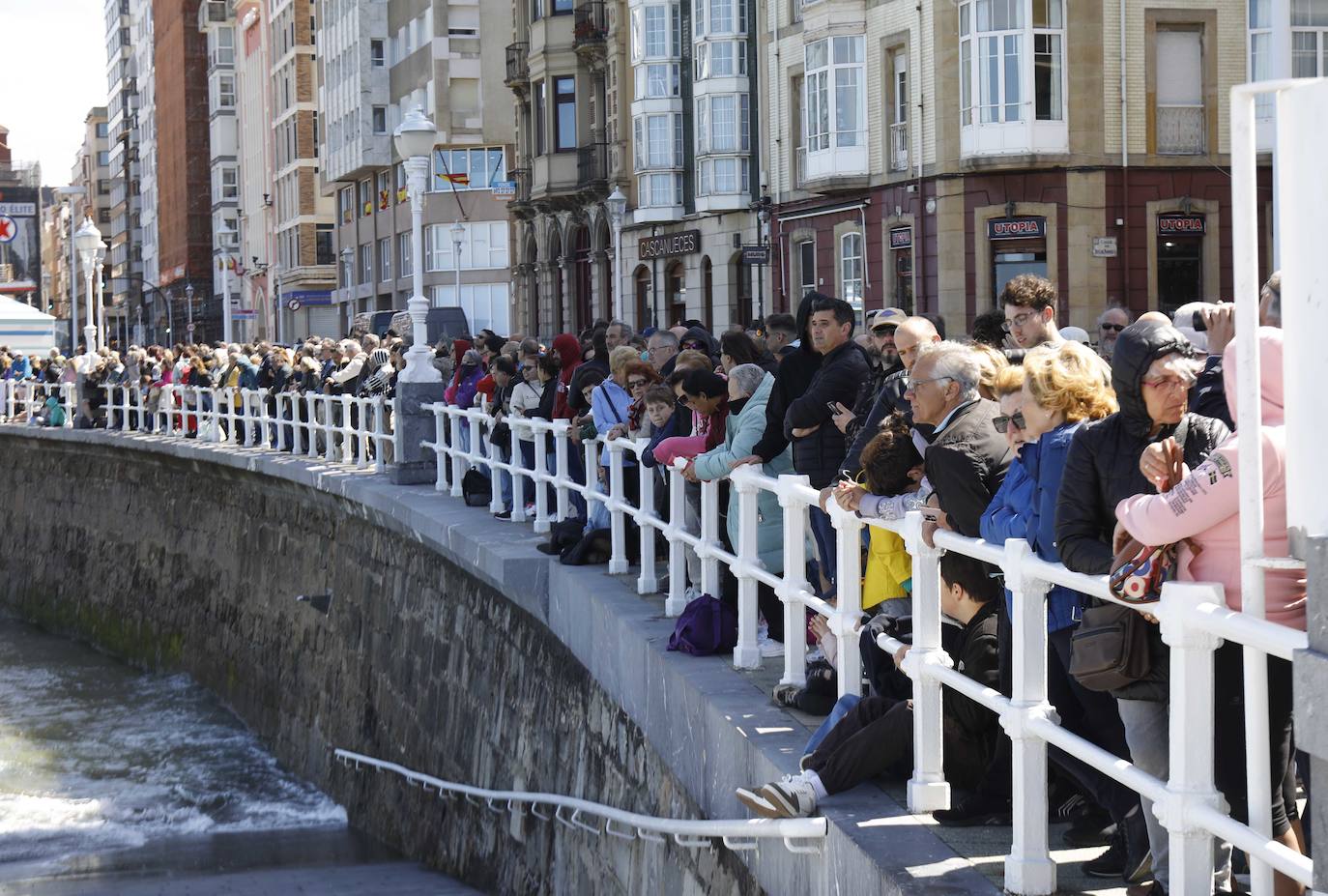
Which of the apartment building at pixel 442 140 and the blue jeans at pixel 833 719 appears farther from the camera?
the apartment building at pixel 442 140

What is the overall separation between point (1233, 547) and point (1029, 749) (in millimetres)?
858

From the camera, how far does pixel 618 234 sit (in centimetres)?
3950

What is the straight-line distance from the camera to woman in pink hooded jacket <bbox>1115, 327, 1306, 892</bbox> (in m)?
3.71

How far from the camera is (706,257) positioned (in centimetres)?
3981

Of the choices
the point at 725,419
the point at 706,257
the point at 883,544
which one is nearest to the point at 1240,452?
the point at 883,544

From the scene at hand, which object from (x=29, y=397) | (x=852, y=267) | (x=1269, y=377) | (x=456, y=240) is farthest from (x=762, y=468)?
(x=456, y=240)

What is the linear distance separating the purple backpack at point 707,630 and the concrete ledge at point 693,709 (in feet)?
0.26

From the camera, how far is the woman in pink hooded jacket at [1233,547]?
12.2 feet

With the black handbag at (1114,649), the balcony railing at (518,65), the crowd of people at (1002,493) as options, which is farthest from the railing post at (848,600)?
the balcony railing at (518,65)

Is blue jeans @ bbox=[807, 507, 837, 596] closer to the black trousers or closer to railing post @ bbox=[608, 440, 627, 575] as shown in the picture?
the black trousers

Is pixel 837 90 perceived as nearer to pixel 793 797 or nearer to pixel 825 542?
pixel 825 542

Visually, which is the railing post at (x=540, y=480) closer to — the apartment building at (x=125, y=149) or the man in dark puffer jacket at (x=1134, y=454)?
the man in dark puffer jacket at (x=1134, y=454)

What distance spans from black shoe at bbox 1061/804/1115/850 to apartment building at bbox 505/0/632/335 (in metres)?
38.5

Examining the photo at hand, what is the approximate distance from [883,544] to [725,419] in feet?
9.13
